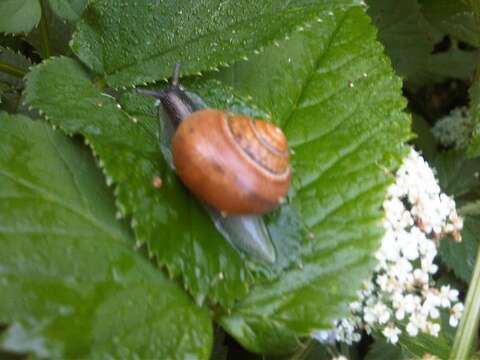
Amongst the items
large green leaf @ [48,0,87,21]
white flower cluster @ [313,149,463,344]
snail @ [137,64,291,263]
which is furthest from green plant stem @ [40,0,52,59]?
white flower cluster @ [313,149,463,344]

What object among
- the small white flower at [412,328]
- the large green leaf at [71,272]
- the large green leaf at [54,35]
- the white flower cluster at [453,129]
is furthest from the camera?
the white flower cluster at [453,129]

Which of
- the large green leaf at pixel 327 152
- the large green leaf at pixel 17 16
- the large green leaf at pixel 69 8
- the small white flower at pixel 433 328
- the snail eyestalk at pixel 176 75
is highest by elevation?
the large green leaf at pixel 17 16

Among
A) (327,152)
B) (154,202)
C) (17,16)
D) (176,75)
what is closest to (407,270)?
(327,152)

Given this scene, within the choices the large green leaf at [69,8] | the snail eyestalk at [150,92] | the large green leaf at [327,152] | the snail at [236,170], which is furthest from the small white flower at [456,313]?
the large green leaf at [69,8]

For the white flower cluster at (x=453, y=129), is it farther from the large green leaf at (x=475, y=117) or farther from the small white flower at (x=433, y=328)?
the small white flower at (x=433, y=328)

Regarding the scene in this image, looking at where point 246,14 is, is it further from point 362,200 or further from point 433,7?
point 433,7

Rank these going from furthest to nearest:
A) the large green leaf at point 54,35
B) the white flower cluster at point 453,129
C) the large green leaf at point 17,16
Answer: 1. the white flower cluster at point 453,129
2. the large green leaf at point 54,35
3. the large green leaf at point 17,16

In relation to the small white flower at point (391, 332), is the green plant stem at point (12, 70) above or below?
above

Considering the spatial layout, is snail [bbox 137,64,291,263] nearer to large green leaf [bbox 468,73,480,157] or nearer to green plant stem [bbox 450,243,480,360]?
green plant stem [bbox 450,243,480,360]
